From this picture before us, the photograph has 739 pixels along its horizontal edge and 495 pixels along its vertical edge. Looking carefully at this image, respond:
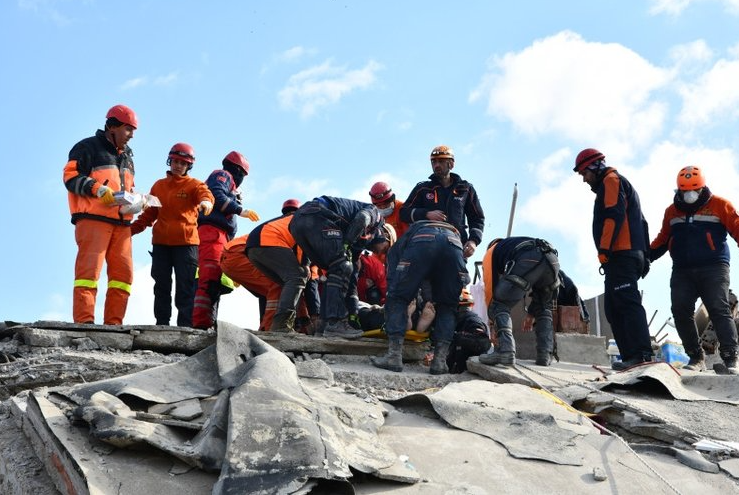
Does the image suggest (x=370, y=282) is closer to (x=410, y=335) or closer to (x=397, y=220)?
(x=397, y=220)

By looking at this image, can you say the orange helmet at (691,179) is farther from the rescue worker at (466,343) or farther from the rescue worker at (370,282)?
the rescue worker at (370,282)

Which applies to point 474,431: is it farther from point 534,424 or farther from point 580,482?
point 580,482

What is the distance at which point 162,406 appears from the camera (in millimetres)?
3162

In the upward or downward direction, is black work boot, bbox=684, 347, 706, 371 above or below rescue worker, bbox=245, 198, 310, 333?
below

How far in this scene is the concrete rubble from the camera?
2471 mm

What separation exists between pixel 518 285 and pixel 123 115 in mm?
3539

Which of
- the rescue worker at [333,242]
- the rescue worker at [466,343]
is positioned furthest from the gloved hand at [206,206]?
the rescue worker at [466,343]

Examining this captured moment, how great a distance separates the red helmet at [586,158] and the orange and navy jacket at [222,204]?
10.5ft

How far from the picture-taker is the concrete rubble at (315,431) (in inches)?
97.3

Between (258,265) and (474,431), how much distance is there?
3392 mm

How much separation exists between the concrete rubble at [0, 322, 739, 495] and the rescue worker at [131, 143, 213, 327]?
5.71ft

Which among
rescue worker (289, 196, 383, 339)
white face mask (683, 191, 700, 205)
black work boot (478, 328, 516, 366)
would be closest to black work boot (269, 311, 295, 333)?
rescue worker (289, 196, 383, 339)

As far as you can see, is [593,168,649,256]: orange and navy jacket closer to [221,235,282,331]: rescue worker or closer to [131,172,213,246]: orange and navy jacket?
[221,235,282,331]: rescue worker

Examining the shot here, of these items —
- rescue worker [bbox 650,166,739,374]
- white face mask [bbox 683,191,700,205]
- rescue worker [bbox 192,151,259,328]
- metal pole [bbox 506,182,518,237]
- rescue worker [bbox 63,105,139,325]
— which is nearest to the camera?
rescue worker [bbox 63,105,139,325]
